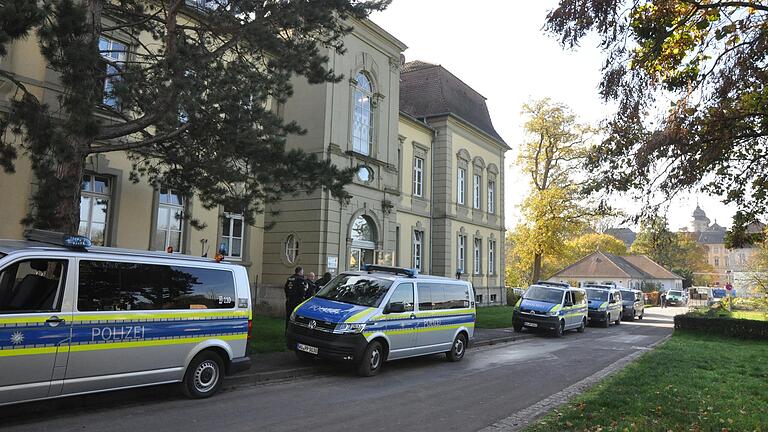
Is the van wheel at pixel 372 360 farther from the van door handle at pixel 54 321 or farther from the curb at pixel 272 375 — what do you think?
the van door handle at pixel 54 321

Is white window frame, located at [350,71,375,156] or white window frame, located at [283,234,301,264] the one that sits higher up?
white window frame, located at [350,71,375,156]

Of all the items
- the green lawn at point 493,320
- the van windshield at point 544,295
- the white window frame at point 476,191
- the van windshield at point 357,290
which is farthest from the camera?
the white window frame at point 476,191

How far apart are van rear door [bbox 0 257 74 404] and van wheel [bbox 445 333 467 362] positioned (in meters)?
8.63

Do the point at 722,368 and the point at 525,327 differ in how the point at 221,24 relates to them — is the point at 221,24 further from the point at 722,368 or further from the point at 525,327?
the point at 525,327

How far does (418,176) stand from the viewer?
2980 centimetres

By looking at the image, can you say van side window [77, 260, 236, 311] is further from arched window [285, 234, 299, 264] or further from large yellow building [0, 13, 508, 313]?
arched window [285, 234, 299, 264]

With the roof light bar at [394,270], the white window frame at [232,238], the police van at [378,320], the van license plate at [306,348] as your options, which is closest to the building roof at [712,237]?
the white window frame at [232,238]

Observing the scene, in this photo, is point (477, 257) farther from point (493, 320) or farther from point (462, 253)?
point (493, 320)

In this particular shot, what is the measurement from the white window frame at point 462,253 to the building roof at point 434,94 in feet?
23.1

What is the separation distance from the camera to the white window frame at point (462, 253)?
32031 mm

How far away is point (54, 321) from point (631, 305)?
105ft

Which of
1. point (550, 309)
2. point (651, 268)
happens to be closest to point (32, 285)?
point (550, 309)

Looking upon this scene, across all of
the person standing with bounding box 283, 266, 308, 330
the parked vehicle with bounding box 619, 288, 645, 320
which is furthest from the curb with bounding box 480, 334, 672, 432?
the parked vehicle with bounding box 619, 288, 645, 320

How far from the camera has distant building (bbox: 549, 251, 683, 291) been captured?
63.2 meters
